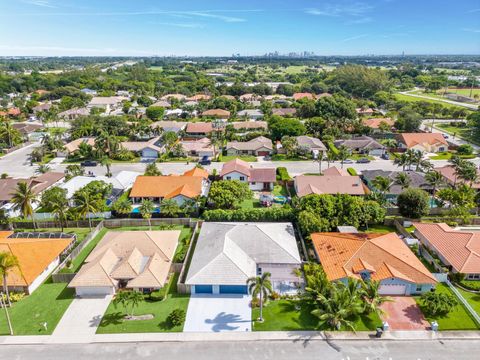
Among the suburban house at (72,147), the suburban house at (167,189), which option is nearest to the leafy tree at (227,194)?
the suburban house at (167,189)

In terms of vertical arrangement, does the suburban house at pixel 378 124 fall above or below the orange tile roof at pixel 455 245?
above

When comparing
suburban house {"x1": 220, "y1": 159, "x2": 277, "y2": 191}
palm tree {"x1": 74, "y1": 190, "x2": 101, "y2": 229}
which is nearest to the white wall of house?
palm tree {"x1": 74, "y1": 190, "x2": 101, "y2": 229}

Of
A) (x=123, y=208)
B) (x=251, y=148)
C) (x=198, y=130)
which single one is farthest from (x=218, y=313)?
(x=198, y=130)

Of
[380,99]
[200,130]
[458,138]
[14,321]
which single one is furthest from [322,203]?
[380,99]

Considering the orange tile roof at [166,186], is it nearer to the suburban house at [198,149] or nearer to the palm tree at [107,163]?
the palm tree at [107,163]

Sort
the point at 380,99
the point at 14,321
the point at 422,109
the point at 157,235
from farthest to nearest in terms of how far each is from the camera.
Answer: the point at 380,99
the point at 422,109
the point at 157,235
the point at 14,321

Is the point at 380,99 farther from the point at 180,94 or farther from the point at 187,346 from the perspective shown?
the point at 187,346

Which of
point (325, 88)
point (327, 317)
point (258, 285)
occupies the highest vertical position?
point (325, 88)
